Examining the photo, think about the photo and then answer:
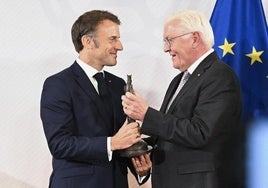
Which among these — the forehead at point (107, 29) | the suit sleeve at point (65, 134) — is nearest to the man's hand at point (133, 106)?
the suit sleeve at point (65, 134)

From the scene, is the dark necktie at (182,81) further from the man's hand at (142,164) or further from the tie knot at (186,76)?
the man's hand at (142,164)

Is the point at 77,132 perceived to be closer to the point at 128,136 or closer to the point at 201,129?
the point at 128,136

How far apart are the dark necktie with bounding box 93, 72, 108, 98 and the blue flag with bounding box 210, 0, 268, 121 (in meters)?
0.59

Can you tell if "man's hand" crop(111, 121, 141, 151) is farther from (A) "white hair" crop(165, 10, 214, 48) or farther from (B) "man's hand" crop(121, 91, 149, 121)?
(A) "white hair" crop(165, 10, 214, 48)

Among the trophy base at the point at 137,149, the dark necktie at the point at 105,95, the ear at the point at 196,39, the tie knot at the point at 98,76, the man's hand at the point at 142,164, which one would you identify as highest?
the ear at the point at 196,39

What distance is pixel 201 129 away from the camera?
4.76ft

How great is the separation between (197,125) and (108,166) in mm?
375

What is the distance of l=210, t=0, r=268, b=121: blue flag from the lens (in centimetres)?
205

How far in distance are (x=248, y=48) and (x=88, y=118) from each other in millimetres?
813

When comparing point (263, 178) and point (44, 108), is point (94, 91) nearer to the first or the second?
point (44, 108)

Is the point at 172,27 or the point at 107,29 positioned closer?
the point at 172,27

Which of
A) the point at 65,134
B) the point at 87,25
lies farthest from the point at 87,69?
the point at 65,134

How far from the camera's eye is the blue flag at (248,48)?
2055mm

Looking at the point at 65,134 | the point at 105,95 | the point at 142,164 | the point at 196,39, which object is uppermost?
the point at 196,39
